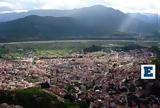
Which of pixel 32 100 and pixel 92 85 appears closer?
pixel 32 100

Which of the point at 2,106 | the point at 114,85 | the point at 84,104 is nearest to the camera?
the point at 2,106

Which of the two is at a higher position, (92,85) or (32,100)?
(32,100)

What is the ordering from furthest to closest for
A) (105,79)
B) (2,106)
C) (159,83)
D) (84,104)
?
(105,79), (159,83), (84,104), (2,106)

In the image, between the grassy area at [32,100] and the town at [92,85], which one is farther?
the town at [92,85]

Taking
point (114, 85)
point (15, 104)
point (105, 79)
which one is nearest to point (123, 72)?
point (105, 79)

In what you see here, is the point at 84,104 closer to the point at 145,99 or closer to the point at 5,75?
the point at 145,99

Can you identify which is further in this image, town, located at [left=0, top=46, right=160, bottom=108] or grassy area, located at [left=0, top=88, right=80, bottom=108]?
town, located at [left=0, top=46, right=160, bottom=108]

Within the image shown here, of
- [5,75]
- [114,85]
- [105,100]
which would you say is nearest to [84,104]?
[105,100]

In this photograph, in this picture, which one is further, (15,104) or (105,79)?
(105,79)
